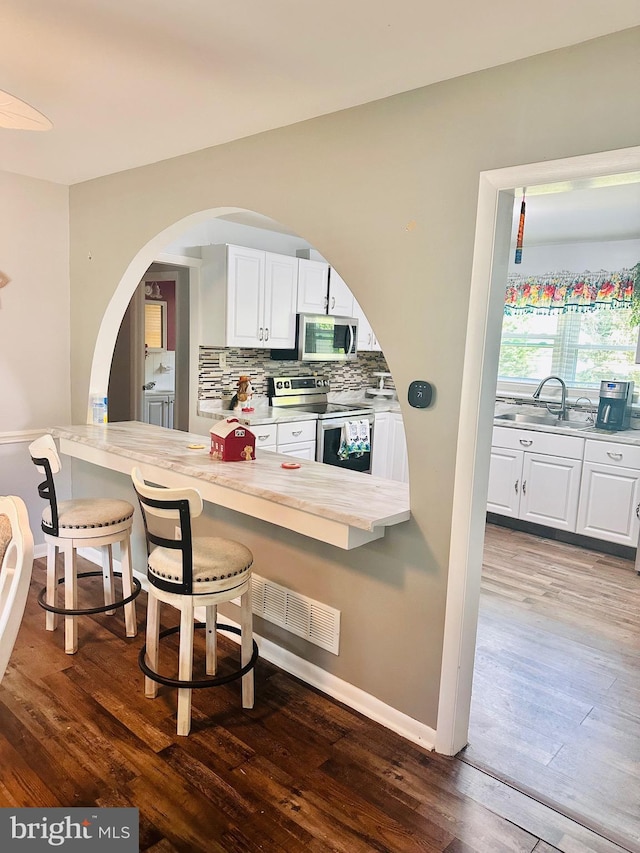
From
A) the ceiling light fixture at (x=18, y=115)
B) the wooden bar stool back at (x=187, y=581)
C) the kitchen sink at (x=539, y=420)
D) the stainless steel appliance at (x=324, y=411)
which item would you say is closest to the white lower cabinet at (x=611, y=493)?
the kitchen sink at (x=539, y=420)

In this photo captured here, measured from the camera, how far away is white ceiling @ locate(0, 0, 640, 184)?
62.6 inches

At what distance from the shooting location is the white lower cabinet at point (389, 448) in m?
5.43

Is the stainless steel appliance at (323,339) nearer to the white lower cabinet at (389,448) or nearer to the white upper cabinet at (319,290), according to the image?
the white upper cabinet at (319,290)

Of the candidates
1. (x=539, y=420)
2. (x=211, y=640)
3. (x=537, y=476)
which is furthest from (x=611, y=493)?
(x=211, y=640)

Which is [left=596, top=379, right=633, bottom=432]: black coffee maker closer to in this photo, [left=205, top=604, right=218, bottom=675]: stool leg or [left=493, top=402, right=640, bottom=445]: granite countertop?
[left=493, top=402, right=640, bottom=445]: granite countertop

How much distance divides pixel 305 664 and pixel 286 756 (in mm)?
515

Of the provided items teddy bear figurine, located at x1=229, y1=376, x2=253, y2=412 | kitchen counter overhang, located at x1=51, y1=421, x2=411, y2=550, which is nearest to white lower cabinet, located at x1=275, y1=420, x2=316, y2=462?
teddy bear figurine, located at x1=229, y1=376, x2=253, y2=412

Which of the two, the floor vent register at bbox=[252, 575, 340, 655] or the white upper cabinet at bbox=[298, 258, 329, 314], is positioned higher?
the white upper cabinet at bbox=[298, 258, 329, 314]

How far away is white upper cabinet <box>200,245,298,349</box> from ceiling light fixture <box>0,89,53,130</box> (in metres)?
2.37

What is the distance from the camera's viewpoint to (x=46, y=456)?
2.67 metres

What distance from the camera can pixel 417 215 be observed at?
2.10 m

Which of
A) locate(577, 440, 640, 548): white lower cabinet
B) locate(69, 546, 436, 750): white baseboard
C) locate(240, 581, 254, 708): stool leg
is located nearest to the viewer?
locate(69, 546, 436, 750): white baseboard

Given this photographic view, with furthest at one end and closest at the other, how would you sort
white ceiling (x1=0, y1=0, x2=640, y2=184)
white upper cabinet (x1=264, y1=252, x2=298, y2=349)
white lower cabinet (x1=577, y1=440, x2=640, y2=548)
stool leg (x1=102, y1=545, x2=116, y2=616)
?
white upper cabinet (x1=264, y1=252, x2=298, y2=349), white lower cabinet (x1=577, y1=440, x2=640, y2=548), stool leg (x1=102, y1=545, x2=116, y2=616), white ceiling (x1=0, y1=0, x2=640, y2=184)

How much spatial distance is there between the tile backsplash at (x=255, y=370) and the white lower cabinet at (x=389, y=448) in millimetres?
677
